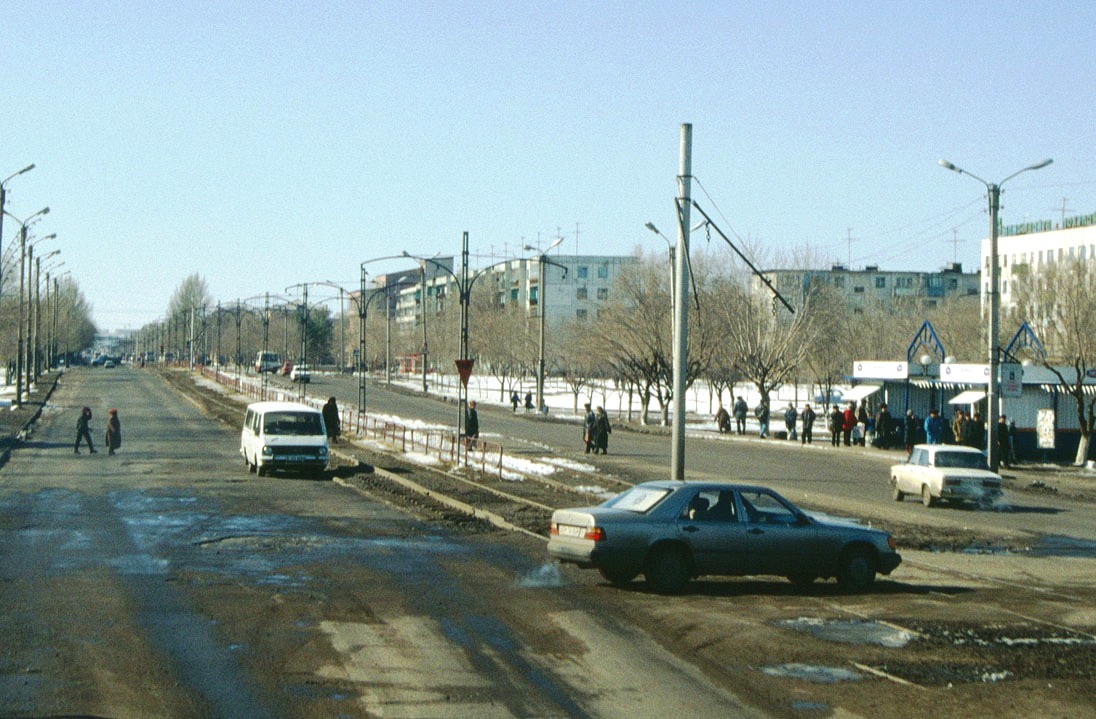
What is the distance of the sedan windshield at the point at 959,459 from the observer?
30.5 meters

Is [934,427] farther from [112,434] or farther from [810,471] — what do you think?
[112,434]

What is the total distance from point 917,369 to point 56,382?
7595cm

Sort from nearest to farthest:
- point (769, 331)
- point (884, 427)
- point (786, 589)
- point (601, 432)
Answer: point (786, 589)
point (601, 432)
point (884, 427)
point (769, 331)

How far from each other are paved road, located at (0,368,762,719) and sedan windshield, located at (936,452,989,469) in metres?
13.0

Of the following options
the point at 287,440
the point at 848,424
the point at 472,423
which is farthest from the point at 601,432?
the point at 287,440

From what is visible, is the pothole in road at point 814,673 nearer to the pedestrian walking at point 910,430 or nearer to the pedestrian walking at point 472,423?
the pedestrian walking at point 472,423

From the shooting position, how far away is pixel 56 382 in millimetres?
104000

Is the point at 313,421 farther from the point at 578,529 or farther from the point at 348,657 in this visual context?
the point at 348,657

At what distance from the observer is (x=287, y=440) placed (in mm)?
35219

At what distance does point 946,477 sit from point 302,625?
1986 cm

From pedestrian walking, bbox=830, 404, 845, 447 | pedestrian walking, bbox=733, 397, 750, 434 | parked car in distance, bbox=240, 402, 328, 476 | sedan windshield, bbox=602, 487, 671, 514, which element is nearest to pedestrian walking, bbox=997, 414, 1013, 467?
pedestrian walking, bbox=830, 404, 845, 447

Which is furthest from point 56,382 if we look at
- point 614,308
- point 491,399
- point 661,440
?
point 661,440

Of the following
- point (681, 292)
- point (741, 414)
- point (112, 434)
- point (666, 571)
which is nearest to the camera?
point (666, 571)

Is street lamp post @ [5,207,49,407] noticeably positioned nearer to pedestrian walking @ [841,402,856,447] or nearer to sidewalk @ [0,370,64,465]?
sidewalk @ [0,370,64,465]
